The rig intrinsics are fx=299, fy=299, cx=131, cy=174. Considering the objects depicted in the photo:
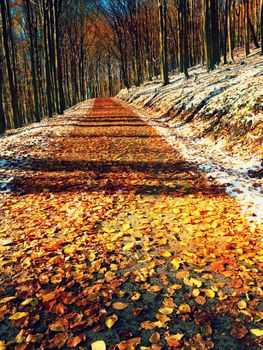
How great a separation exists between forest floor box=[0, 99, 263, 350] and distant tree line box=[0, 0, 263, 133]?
1106 cm

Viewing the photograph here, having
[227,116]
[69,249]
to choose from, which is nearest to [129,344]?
[69,249]

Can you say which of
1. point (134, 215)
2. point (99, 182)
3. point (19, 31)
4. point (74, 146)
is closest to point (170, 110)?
point (74, 146)

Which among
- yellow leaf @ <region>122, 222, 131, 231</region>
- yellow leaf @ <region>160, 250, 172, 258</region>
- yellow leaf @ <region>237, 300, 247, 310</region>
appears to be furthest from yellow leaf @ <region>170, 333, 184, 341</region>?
yellow leaf @ <region>122, 222, 131, 231</region>

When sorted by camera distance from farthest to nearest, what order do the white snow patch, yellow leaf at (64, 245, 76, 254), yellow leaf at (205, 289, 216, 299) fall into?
the white snow patch
yellow leaf at (64, 245, 76, 254)
yellow leaf at (205, 289, 216, 299)

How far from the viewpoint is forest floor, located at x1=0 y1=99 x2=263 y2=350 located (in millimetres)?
2494

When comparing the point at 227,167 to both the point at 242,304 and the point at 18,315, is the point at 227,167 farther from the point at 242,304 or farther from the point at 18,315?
the point at 18,315

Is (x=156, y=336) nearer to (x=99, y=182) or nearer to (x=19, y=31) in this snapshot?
(x=99, y=182)

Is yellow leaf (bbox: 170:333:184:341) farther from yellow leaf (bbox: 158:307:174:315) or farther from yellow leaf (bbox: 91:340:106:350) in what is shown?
yellow leaf (bbox: 91:340:106:350)

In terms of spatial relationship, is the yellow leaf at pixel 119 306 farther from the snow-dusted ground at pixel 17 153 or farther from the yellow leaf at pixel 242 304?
the snow-dusted ground at pixel 17 153

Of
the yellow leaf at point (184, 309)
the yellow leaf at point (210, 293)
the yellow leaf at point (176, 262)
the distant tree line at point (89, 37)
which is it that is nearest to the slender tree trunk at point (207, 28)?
the distant tree line at point (89, 37)

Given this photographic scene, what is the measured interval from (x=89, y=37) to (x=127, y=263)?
4608 cm

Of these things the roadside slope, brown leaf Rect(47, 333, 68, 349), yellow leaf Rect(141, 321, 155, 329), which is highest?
the roadside slope

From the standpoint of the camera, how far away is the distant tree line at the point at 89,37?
1842cm

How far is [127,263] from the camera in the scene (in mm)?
3480
